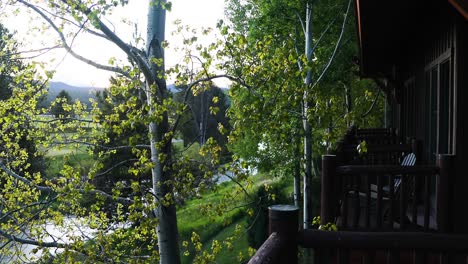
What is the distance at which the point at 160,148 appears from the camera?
755cm

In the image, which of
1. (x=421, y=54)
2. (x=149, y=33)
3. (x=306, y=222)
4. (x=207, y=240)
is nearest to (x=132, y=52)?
(x=149, y=33)

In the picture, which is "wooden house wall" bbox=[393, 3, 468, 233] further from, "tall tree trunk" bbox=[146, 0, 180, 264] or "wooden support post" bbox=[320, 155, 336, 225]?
"tall tree trunk" bbox=[146, 0, 180, 264]

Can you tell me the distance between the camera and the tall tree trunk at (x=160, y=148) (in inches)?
298

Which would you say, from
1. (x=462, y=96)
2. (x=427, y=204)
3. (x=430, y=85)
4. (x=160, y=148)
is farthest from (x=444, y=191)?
(x=160, y=148)

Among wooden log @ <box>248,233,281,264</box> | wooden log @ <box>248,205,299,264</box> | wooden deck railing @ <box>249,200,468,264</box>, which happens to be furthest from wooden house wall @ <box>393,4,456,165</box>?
wooden log @ <box>248,233,281,264</box>

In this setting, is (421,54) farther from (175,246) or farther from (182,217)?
(182,217)

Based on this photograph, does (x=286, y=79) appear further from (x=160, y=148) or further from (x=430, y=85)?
(x=160, y=148)

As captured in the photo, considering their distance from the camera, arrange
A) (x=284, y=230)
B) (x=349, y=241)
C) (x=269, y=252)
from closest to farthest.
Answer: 1. (x=269, y=252)
2. (x=284, y=230)
3. (x=349, y=241)

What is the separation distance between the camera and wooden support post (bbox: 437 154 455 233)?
13.7ft

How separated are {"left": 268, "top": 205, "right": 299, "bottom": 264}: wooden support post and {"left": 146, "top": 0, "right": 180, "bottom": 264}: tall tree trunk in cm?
508

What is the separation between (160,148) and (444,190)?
469cm

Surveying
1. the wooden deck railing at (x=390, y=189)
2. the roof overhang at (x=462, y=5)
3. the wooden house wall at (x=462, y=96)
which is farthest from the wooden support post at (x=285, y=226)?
the wooden house wall at (x=462, y=96)

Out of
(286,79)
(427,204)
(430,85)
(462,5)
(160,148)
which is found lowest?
(427,204)

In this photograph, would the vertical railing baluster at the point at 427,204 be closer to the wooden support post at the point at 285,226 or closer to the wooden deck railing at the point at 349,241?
the wooden deck railing at the point at 349,241
